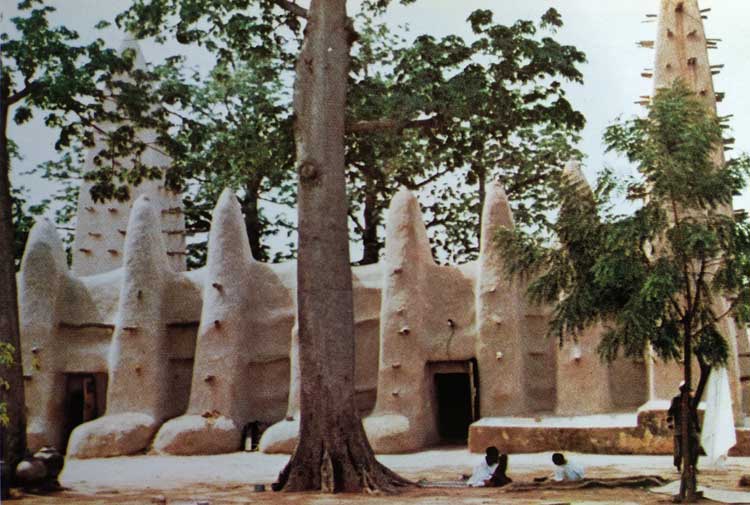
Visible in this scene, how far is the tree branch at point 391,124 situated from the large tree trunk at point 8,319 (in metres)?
3.56

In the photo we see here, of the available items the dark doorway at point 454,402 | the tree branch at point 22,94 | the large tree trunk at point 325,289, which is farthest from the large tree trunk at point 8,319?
the dark doorway at point 454,402

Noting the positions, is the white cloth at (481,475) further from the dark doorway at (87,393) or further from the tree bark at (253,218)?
the tree bark at (253,218)

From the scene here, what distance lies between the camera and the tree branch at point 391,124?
488 inches

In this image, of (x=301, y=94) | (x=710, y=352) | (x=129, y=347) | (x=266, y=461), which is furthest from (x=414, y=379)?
(x=710, y=352)

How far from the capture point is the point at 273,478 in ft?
41.2

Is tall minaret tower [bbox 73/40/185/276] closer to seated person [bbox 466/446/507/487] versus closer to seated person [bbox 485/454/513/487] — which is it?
seated person [bbox 466/446/507/487]

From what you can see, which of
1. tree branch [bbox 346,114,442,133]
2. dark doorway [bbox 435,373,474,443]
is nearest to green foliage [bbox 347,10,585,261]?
tree branch [bbox 346,114,442,133]

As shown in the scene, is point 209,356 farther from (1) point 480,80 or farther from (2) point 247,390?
(1) point 480,80

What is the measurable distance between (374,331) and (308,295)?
18.1 feet

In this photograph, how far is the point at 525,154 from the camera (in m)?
18.8

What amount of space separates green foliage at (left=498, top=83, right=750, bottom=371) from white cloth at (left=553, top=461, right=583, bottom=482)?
Result: 1.49m

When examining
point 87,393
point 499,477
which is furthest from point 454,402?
point 499,477

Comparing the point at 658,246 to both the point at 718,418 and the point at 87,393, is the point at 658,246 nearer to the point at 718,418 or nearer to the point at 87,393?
the point at 718,418

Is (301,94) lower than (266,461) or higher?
higher
